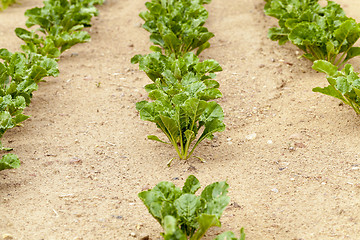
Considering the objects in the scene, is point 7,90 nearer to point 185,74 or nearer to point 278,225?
point 185,74

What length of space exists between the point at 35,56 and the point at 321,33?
9.11 feet

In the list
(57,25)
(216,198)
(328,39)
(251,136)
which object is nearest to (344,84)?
(251,136)

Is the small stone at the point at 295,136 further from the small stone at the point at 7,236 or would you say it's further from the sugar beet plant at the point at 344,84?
the small stone at the point at 7,236

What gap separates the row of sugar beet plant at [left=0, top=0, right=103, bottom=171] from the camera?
14.1ft

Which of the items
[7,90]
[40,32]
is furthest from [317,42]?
[40,32]

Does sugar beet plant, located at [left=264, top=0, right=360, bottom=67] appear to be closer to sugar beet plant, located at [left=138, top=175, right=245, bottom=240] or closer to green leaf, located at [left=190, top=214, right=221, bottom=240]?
sugar beet plant, located at [left=138, top=175, right=245, bottom=240]

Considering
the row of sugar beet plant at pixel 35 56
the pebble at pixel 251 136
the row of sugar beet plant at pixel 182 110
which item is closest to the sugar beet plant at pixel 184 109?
the row of sugar beet plant at pixel 182 110

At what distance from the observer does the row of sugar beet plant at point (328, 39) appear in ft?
13.9

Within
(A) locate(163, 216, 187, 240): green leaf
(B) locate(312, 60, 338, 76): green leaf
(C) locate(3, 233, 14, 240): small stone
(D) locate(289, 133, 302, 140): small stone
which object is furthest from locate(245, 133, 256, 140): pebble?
(C) locate(3, 233, 14, 240): small stone

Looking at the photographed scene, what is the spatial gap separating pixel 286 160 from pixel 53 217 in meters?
1.74

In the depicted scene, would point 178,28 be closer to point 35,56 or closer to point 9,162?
point 35,56

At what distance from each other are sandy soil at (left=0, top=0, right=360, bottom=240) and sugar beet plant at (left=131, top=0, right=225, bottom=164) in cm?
25

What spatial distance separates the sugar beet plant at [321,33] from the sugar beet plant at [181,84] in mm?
877

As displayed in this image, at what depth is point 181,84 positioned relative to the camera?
4.57m
